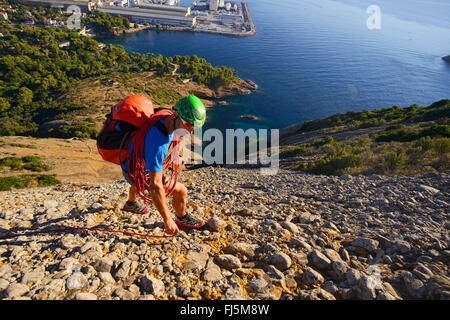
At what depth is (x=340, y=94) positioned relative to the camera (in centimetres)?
6844

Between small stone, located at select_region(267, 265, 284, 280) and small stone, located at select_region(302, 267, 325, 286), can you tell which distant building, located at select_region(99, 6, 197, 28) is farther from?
small stone, located at select_region(302, 267, 325, 286)

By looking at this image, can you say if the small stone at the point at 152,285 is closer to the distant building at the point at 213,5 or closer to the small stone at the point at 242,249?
the small stone at the point at 242,249

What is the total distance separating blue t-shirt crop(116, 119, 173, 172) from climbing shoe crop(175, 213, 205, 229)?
175 cm

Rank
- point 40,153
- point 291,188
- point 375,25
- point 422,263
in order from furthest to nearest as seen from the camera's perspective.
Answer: point 375,25 → point 40,153 → point 291,188 → point 422,263

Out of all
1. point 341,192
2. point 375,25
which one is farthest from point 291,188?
point 375,25

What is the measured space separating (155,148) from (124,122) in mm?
825

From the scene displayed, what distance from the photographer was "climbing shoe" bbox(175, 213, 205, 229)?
4699 millimetres

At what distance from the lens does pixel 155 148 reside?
3.31 metres

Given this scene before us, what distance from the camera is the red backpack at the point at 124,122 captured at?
3.60 m

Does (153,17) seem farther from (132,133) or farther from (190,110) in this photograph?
(190,110)

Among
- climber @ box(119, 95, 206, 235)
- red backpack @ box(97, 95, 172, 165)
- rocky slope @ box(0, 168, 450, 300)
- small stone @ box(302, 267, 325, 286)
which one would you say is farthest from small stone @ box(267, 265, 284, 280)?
red backpack @ box(97, 95, 172, 165)

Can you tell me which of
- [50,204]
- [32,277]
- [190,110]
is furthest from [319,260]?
[50,204]

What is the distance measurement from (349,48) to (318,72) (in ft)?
132

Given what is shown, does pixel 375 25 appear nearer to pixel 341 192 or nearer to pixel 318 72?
pixel 318 72
